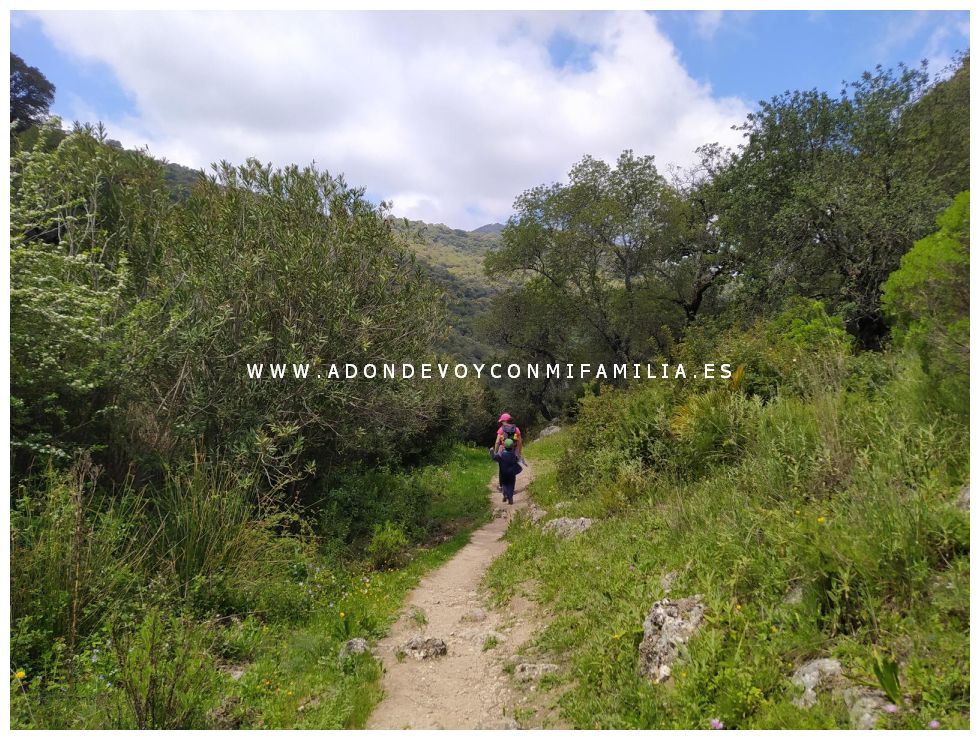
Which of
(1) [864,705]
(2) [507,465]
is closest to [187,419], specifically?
(2) [507,465]

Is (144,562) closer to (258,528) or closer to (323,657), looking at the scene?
(258,528)

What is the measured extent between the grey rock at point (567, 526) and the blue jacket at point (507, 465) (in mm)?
3576

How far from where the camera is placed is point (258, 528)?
639 centimetres

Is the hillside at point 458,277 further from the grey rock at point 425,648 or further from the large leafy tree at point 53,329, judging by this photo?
the grey rock at point 425,648

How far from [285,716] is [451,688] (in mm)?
1444

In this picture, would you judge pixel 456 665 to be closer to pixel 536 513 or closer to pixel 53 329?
pixel 53 329

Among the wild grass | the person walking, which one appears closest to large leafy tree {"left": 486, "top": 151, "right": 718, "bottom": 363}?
the person walking

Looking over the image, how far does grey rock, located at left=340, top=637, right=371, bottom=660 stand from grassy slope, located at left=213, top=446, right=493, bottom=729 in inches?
3.9

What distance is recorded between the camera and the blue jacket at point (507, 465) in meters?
12.5

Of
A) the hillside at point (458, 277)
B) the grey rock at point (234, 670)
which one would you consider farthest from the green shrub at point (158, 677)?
the hillside at point (458, 277)

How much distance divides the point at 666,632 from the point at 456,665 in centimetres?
222

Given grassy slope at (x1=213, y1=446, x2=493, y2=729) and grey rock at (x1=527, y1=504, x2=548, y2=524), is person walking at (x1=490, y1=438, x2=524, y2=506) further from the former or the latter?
grassy slope at (x1=213, y1=446, x2=493, y2=729)

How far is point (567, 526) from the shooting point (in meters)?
8.51
